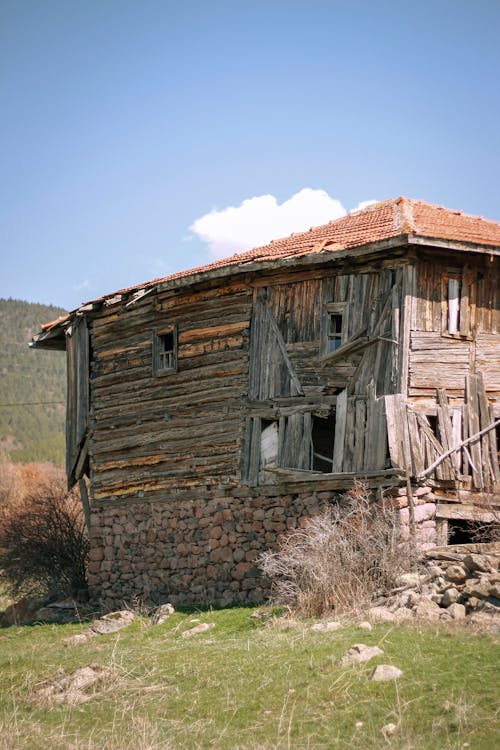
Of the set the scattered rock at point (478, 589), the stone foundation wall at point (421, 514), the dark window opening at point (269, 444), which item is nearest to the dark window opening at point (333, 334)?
the dark window opening at point (269, 444)

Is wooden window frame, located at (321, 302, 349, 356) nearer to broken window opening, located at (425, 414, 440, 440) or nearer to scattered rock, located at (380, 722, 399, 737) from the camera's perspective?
broken window opening, located at (425, 414, 440, 440)

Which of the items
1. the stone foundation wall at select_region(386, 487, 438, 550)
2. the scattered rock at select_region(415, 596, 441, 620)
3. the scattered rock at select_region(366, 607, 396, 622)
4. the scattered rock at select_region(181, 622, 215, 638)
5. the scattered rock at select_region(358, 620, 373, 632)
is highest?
the stone foundation wall at select_region(386, 487, 438, 550)

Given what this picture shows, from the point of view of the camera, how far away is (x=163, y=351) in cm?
1983

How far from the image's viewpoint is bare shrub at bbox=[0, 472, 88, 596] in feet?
73.2

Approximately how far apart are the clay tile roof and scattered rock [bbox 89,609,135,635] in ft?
21.2

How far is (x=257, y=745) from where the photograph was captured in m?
8.55

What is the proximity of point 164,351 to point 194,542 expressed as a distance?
4.09 metres

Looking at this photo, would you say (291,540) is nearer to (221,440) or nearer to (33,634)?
(221,440)

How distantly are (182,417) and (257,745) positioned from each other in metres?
11.0

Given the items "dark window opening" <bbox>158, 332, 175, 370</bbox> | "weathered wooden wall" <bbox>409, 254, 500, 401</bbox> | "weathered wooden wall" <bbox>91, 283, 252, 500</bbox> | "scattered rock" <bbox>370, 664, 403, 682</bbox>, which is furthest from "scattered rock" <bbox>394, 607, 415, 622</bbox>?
"dark window opening" <bbox>158, 332, 175, 370</bbox>

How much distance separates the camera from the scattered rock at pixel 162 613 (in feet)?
54.7

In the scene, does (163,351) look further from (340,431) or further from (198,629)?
(198,629)

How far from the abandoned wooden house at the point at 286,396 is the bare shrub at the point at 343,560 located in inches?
25.5

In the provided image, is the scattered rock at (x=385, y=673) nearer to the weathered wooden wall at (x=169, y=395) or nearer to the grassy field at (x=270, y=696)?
the grassy field at (x=270, y=696)
